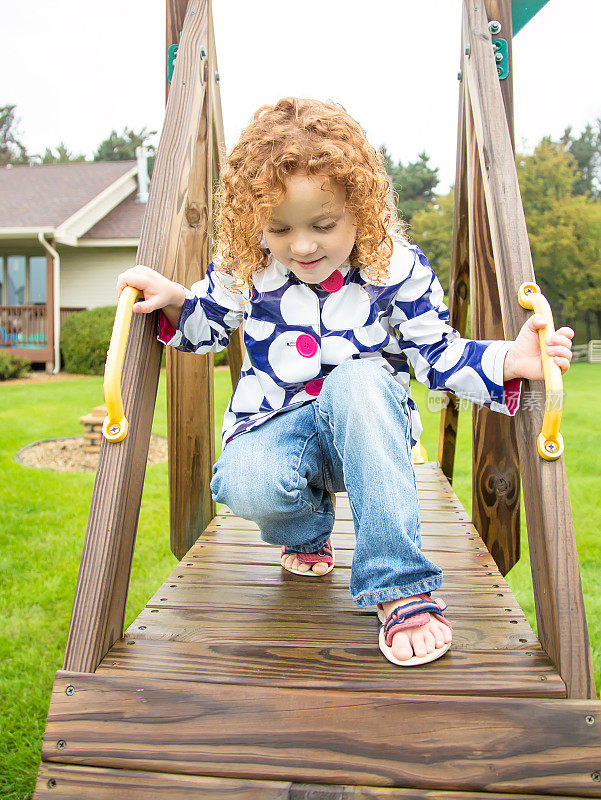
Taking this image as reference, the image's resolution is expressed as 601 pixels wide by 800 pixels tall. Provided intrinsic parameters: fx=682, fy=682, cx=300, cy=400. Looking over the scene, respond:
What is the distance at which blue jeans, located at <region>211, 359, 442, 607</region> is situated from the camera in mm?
1314

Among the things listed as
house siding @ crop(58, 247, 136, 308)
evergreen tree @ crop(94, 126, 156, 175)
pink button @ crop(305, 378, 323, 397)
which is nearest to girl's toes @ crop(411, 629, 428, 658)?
pink button @ crop(305, 378, 323, 397)

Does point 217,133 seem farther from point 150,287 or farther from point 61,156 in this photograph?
point 61,156

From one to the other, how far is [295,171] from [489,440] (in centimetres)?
114

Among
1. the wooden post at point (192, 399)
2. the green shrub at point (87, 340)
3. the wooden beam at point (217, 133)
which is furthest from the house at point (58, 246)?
the wooden post at point (192, 399)

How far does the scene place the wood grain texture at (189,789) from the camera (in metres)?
1.04

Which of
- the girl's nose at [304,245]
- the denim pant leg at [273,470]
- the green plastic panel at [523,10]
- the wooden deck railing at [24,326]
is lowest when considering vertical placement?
the wooden deck railing at [24,326]

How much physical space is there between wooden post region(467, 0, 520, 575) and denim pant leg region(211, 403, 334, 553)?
2.32 ft

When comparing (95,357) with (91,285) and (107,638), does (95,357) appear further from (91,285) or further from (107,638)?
(107,638)

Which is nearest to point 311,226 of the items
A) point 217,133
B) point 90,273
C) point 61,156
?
point 217,133

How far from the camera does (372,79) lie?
6.28 meters

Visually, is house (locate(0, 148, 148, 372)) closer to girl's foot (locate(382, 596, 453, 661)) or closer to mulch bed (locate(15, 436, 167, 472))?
mulch bed (locate(15, 436, 167, 472))

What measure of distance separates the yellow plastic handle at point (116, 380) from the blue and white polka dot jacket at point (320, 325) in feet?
0.79

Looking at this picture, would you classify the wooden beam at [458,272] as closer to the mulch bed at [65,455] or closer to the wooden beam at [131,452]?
the wooden beam at [131,452]

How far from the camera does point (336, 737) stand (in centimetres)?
107
